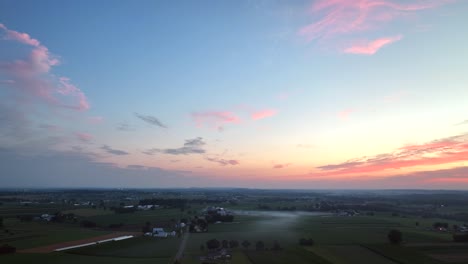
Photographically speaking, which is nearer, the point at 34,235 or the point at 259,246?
the point at 259,246

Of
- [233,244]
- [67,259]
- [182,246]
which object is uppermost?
[233,244]

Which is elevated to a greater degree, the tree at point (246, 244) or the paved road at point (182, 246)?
the tree at point (246, 244)

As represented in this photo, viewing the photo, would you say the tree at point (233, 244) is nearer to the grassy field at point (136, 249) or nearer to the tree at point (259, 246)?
the tree at point (259, 246)

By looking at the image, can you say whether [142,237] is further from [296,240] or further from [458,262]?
[458,262]

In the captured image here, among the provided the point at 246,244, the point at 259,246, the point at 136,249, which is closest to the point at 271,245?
the point at 259,246

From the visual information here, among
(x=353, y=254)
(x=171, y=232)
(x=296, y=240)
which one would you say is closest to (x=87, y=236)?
(x=171, y=232)

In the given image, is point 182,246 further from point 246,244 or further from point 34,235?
point 34,235

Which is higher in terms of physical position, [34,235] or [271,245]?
[34,235]

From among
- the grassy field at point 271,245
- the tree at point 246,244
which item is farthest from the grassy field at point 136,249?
the tree at point 246,244

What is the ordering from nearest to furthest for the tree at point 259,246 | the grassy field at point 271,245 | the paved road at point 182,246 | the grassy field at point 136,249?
the grassy field at point 271,245 → the paved road at point 182,246 → the grassy field at point 136,249 → the tree at point 259,246

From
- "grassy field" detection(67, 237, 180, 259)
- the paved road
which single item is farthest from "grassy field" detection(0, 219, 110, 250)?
the paved road

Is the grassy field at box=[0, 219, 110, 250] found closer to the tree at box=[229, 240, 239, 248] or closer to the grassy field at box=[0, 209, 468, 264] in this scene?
the grassy field at box=[0, 209, 468, 264]
